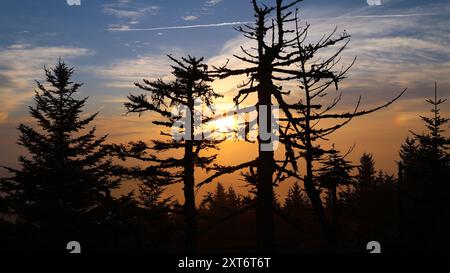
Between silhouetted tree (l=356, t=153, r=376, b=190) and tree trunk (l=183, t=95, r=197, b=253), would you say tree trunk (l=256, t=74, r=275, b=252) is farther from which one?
silhouetted tree (l=356, t=153, r=376, b=190)

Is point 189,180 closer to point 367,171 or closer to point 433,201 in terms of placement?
point 433,201

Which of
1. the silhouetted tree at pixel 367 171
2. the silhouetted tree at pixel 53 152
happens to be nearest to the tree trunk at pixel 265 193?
the silhouetted tree at pixel 53 152

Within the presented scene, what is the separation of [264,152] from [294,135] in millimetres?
1260

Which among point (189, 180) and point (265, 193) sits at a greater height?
point (189, 180)

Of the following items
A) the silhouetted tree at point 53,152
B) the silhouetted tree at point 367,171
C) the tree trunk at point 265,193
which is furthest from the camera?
the silhouetted tree at point 367,171

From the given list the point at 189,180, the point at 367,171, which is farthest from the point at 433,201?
the point at 367,171

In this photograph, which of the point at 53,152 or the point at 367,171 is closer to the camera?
the point at 53,152

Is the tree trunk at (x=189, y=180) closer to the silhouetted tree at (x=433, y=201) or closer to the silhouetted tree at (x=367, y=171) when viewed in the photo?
the silhouetted tree at (x=433, y=201)

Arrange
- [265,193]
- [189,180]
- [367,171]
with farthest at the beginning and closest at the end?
[367,171]
[189,180]
[265,193]

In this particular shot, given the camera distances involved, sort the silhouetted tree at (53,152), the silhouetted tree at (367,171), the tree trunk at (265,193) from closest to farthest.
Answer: the tree trunk at (265,193) < the silhouetted tree at (53,152) < the silhouetted tree at (367,171)
